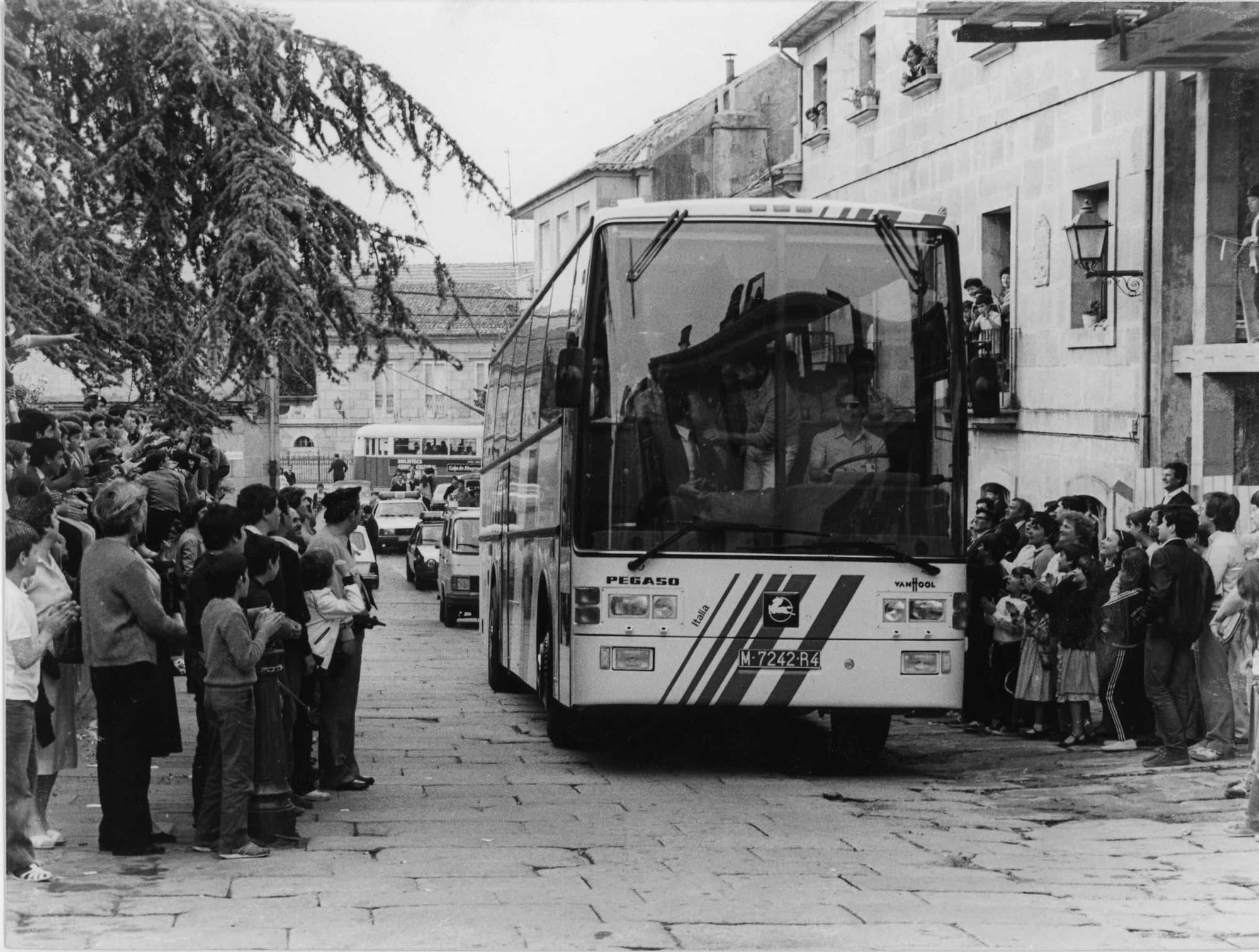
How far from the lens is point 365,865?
27.6 ft

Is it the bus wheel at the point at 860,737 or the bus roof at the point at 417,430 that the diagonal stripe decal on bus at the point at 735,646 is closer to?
the bus wheel at the point at 860,737

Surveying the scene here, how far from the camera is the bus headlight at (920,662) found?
1144 cm

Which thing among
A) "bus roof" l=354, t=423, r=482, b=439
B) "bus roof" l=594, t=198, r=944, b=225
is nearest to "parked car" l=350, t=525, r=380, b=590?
"bus roof" l=594, t=198, r=944, b=225

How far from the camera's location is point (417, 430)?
235 ft

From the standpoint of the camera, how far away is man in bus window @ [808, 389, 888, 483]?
11297 mm

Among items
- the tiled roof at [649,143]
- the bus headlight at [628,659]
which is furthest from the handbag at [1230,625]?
the tiled roof at [649,143]

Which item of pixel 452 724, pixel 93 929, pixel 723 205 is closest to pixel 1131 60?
pixel 723 205

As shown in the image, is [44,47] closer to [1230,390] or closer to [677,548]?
[677,548]

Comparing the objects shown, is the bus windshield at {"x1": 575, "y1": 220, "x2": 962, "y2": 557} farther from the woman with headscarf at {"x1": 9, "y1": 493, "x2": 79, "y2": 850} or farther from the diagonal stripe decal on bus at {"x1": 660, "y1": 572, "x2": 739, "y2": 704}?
the woman with headscarf at {"x1": 9, "y1": 493, "x2": 79, "y2": 850}

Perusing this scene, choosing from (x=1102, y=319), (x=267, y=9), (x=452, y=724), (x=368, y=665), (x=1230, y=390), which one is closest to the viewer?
(x=267, y=9)

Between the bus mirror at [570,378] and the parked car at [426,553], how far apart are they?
2401cm

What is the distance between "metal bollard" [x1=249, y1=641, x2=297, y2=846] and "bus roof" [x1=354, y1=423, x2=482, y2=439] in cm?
6281

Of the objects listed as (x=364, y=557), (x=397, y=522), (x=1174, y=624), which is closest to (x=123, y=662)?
(x=364, y=557)

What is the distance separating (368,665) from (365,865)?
12.3 meters
